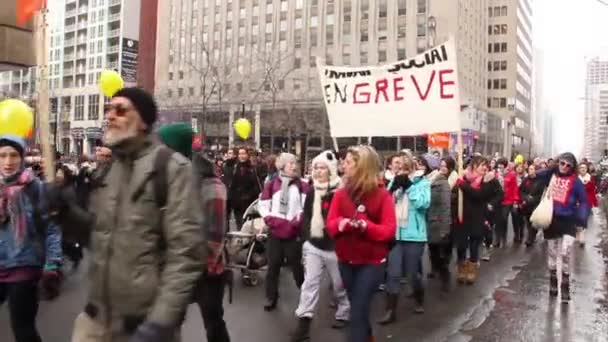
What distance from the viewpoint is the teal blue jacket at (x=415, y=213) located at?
6.75 m

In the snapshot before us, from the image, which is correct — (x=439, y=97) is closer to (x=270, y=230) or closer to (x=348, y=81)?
(x=348, y=81)

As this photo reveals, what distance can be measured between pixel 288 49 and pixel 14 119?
65859 mm

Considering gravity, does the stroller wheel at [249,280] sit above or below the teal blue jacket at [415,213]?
below

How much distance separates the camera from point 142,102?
271 cm

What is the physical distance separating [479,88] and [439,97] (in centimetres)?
7806

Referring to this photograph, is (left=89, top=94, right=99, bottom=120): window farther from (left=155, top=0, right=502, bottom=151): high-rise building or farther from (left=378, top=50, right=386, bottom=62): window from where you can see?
(left=378, top=50, right=386, bottom=62): window

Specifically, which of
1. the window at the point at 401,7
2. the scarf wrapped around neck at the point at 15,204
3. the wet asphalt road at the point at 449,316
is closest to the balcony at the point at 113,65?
the window at the point at 401,7

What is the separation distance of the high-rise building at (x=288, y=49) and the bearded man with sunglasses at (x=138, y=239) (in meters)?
54.8

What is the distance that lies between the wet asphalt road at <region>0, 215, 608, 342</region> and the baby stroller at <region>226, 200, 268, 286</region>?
25cm

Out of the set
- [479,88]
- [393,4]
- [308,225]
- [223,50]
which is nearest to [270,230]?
[308,225]

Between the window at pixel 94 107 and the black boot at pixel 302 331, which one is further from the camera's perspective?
the window at pixel 94 107

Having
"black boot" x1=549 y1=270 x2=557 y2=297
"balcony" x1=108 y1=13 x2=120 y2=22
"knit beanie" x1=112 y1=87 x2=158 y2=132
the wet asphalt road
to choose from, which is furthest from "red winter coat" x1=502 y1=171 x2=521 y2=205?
"balcony" x1=108 y1=13 x2=120 y2=22

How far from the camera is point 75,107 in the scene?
94312 mm

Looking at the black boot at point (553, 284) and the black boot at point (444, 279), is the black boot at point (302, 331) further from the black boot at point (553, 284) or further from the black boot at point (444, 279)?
the black boot at point (553, 284)
